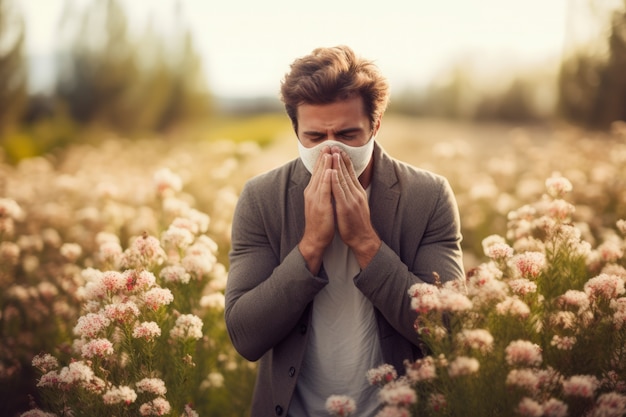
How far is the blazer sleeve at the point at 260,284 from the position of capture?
2822 mm

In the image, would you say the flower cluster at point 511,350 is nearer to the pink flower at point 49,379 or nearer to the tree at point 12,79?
the pink flower at point 49,379

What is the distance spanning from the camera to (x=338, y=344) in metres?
3.08

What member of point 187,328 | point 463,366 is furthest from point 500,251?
point 187,328

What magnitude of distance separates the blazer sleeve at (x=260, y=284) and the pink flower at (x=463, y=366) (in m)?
0.72

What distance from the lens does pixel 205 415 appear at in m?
4.52

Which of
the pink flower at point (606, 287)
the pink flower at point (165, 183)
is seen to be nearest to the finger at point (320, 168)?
the pink flower at point (606, 287)

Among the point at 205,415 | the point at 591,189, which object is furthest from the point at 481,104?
the point at 205,415

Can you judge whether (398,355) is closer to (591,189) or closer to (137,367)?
(137,367)

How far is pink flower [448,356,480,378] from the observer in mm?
2277

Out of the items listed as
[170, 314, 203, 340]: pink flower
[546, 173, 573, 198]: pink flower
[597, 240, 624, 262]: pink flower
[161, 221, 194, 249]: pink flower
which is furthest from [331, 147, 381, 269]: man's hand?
[597, 240, 624, 262]: pink flower

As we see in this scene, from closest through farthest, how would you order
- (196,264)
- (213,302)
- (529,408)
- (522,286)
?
(529,408) < (522,286) < (196,264) < (213,302)

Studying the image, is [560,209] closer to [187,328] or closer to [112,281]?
[187,328]

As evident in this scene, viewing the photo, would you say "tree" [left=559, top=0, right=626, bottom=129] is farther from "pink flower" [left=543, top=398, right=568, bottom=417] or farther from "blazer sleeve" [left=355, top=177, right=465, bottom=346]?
"pink flower" [left=543, top=398, right=568, bottom=417]

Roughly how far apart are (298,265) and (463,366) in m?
0.84
